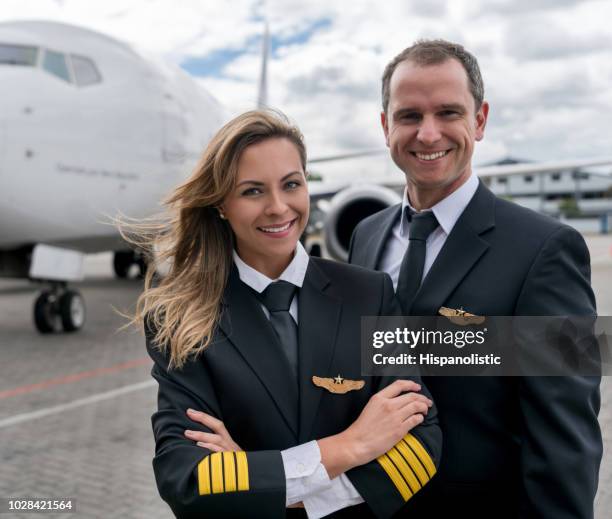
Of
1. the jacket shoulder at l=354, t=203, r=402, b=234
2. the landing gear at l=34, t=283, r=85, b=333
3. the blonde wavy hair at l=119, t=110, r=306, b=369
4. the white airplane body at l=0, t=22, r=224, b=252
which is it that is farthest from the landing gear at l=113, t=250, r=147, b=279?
the blonde wavy hair at l=119, t=110, r=306, b=369

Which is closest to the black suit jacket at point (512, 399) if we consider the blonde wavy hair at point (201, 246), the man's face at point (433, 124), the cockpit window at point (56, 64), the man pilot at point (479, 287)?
the man pilot at point (479, 287)

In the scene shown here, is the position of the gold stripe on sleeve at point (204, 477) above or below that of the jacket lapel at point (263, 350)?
below

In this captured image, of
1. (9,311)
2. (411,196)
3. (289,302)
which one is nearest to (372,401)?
(289,302)

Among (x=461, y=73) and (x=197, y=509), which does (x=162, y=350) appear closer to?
(x=197, y=509)

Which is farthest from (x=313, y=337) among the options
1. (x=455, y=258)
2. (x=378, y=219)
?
(x=378, y=219)

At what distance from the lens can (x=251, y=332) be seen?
168 centimetres

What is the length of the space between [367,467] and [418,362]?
35 centimetres

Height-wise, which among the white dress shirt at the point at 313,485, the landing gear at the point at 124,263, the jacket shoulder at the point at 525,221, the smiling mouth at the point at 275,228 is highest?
the jacket shoulder at the point at 525,221

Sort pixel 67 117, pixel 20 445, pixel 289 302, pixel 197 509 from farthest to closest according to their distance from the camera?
pixel 67 117 < pixel 20 445 < pixel 289 302 < pixel 197 509

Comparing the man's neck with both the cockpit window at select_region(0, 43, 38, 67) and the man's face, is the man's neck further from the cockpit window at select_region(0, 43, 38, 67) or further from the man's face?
the cockpit window at select_region(0, 43, 38, 67)

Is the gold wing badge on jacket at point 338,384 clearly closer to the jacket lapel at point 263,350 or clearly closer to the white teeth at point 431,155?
the jacket lapel at point 263,350

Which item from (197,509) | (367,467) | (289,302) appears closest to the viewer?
(197,509)

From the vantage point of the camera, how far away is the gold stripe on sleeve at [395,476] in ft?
5.30

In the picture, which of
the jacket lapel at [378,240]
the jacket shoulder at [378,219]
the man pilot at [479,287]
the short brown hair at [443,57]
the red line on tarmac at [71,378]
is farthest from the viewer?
the red line on tarmac at [71,378]
